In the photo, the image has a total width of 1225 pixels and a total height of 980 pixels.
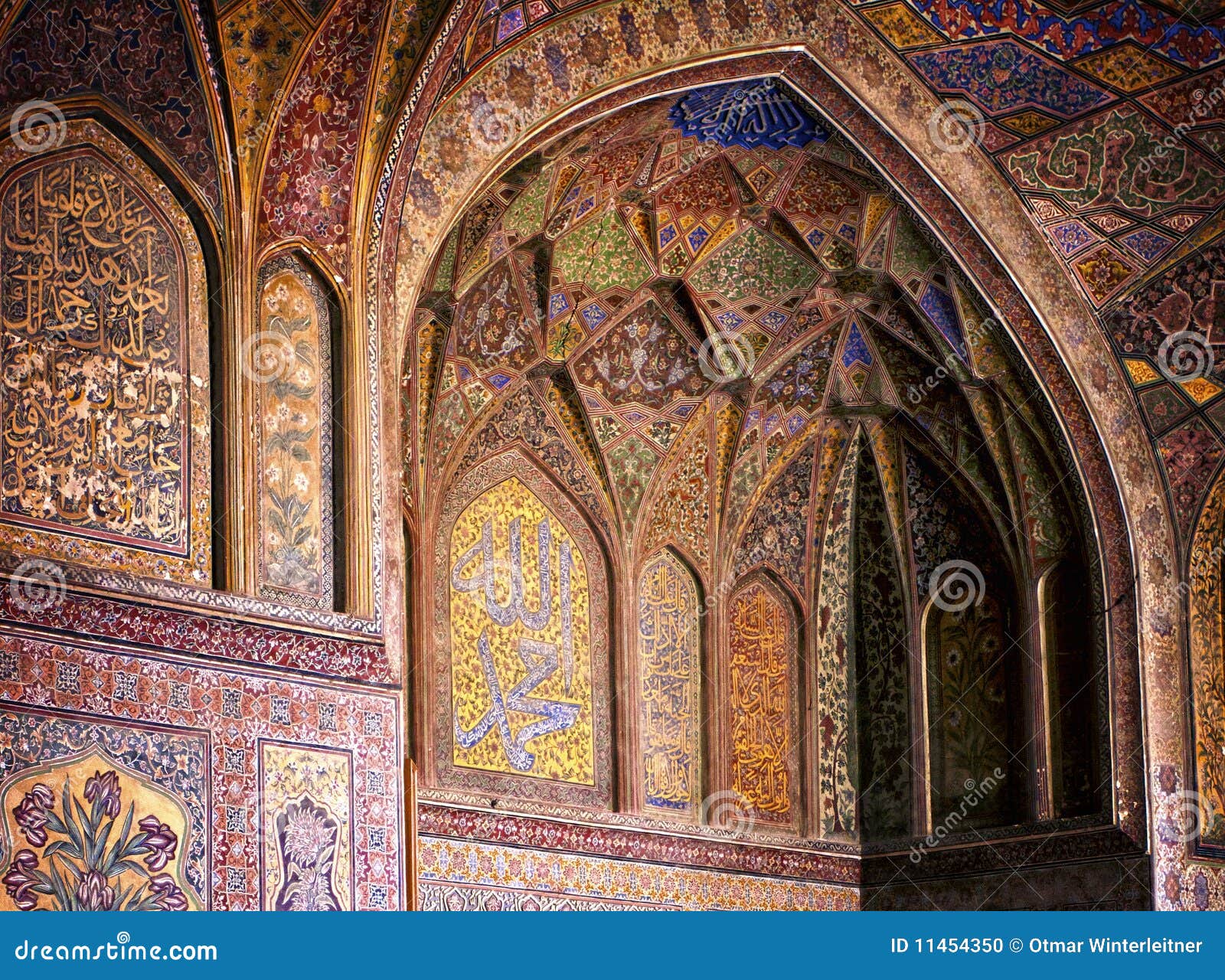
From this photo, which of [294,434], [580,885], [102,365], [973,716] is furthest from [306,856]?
[973,716]

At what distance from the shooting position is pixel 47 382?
7445mm

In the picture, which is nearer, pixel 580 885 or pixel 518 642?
pixel 580 885

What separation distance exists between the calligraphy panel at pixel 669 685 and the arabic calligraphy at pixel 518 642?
47cm

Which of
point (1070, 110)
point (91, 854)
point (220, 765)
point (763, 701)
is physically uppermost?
point (1070, 110)

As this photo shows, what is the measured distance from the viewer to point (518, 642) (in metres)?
12.2

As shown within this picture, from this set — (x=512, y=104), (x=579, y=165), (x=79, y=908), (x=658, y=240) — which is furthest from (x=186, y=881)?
(x=658, y=240)

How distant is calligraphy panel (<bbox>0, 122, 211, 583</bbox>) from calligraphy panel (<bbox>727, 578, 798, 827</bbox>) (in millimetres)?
6077

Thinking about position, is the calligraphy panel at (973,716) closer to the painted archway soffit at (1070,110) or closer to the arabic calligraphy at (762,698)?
the arabic calligraphy at (762,698)

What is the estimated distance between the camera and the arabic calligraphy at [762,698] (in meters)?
13.2

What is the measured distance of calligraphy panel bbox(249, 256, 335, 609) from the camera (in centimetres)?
807

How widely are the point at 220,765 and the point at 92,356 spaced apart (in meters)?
1.70

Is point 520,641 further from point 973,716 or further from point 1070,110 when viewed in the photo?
point 1070,110

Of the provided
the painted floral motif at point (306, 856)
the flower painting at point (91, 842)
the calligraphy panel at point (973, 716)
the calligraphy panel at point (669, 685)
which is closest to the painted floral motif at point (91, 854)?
the flower painting at point (91, 842)

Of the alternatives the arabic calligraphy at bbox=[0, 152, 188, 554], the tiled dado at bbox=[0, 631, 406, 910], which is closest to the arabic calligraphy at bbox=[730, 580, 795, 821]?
the tiled dado at bbox=[0, 631, 406, 910]
